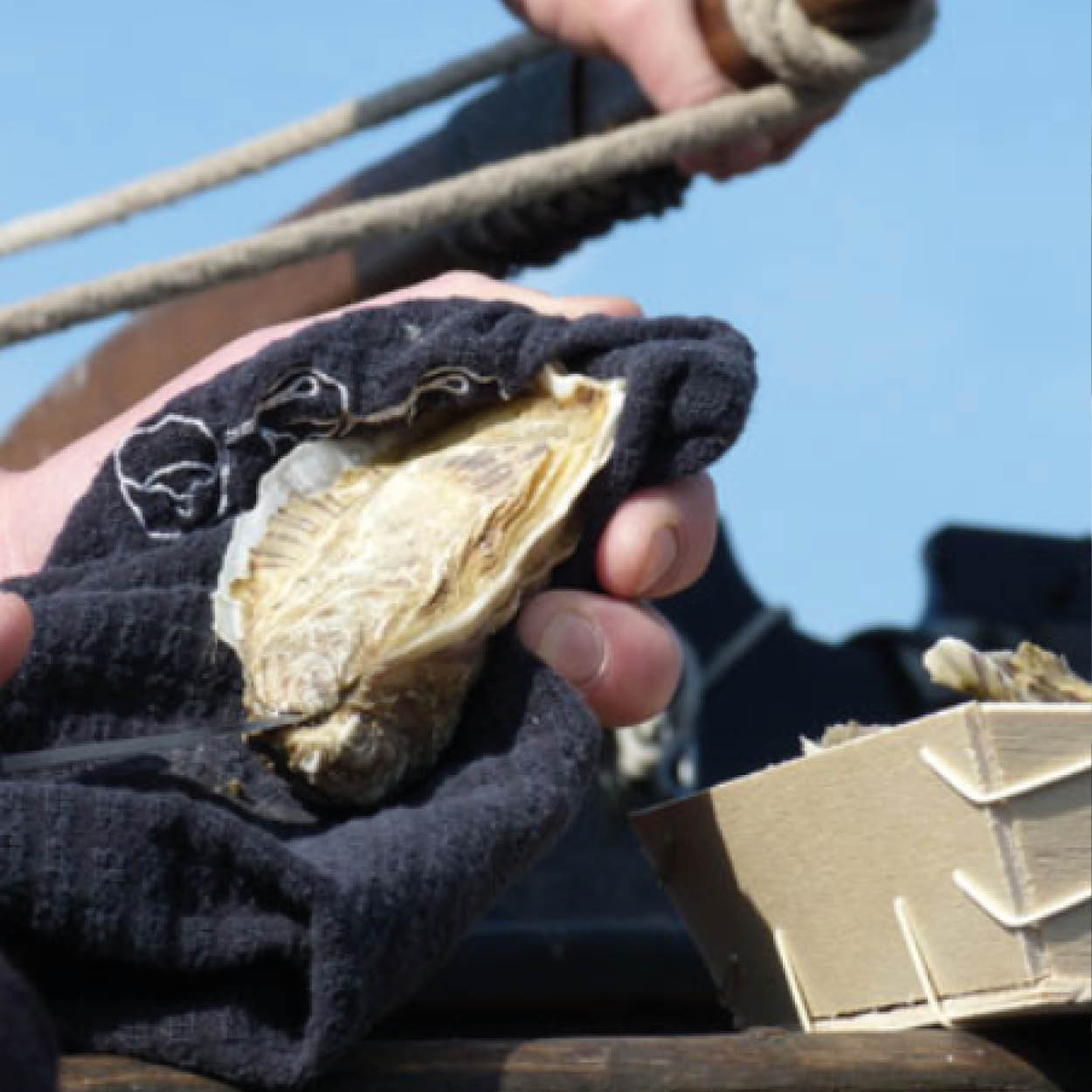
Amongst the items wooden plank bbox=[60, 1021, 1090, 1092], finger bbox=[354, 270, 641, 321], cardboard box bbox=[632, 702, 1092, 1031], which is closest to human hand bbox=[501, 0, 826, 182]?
finger bbox=[354, 270, 641, 321]

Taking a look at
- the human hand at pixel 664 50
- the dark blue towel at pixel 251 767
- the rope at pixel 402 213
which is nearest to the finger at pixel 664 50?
the human hand at pixel 664 50

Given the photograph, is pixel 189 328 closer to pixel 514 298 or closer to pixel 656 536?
pixel 514 298

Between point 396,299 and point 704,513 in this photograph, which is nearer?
point 704,513

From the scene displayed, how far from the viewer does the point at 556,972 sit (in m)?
1.93

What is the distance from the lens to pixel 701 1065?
82 cm

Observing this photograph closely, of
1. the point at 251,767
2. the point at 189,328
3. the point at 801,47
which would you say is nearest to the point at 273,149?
the point at 801,47

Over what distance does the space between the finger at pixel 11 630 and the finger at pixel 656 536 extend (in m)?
0.30

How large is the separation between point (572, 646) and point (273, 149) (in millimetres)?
660

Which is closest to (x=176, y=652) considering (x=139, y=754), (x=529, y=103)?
(x=139, y=754)

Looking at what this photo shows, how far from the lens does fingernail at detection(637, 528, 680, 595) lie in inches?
39.6

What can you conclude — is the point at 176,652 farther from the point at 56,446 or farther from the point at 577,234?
the point at 56,446

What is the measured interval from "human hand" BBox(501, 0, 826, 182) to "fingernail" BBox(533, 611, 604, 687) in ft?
1.38

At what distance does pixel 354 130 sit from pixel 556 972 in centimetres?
79

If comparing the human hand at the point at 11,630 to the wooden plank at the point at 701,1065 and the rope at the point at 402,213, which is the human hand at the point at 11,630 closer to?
the wooden plank at the point at 701,1065
